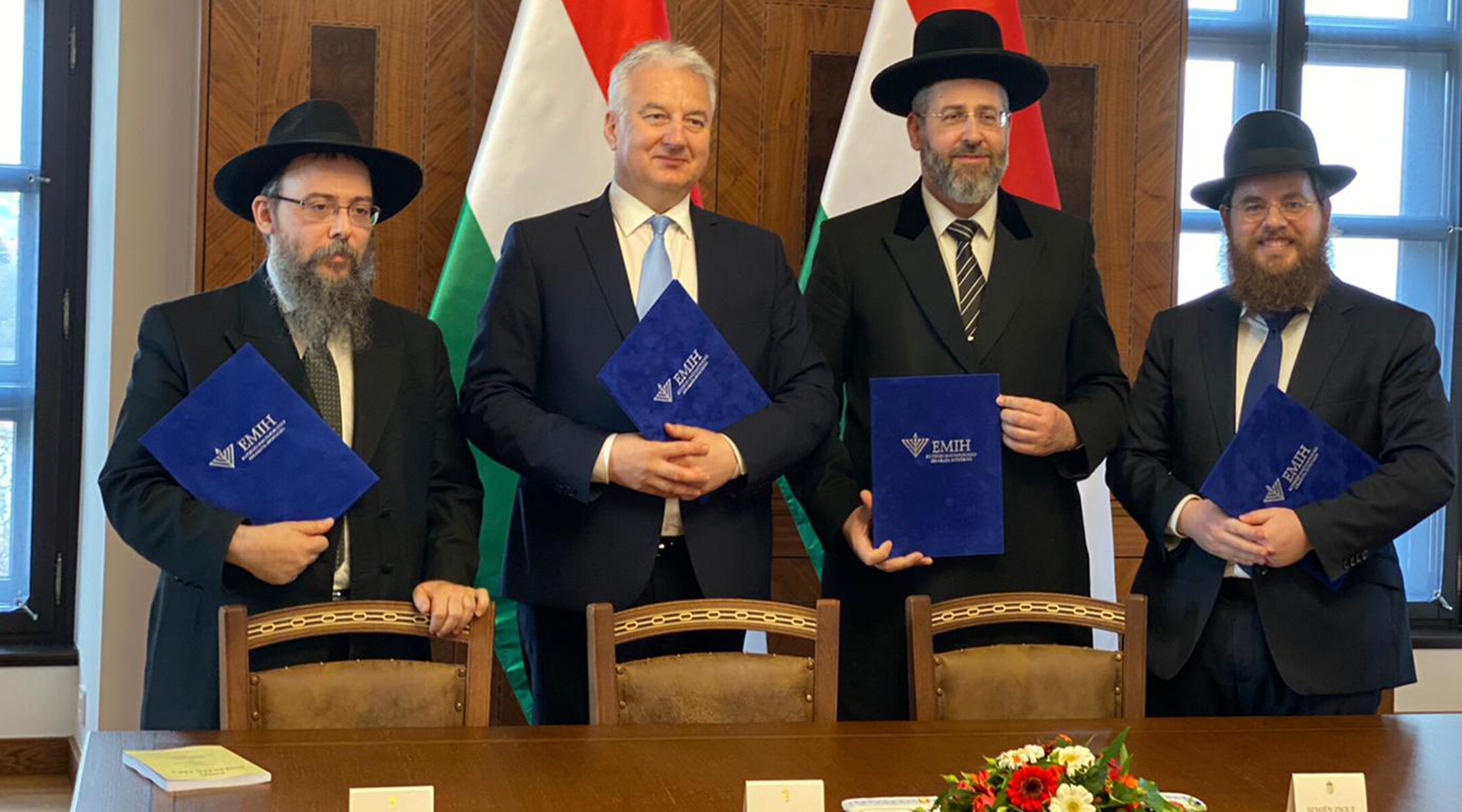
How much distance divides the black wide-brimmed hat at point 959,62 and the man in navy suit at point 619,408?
45cm

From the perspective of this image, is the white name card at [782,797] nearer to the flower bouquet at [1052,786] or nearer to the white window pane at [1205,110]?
the flower bouquet at [1052,786]

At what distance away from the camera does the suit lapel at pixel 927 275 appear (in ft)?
10.5

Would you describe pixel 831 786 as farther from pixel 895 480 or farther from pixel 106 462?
pixel 106 462

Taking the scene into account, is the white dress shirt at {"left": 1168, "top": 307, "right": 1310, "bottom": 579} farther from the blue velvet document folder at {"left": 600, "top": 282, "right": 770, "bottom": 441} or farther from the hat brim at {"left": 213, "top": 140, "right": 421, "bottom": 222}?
the hat brim at {"left": 213, "top": 140, "right": 421, "bottom": 222}

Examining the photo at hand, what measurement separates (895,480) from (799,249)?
1461mm

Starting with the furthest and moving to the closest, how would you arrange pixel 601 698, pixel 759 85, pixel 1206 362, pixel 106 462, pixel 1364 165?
pixel 1364 165 → pixel 759 85 → pixel 1206 362 → pixel 106 462 → pixel 601 698

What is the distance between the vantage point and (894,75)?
3285 millimetres

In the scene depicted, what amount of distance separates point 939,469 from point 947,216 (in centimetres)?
61

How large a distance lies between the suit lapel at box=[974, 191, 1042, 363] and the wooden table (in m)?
1.01

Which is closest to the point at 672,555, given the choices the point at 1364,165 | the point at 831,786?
the point at 831,786

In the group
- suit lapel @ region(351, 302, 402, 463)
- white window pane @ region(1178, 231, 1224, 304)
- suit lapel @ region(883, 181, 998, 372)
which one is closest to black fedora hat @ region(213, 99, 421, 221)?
suit lapel @ region(351, 302, 402, 463)

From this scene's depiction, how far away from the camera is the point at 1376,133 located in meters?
5.51

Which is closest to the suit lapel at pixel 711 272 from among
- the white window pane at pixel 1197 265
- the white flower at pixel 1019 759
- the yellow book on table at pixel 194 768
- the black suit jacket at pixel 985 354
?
the black suit jacket at pixel 985 354

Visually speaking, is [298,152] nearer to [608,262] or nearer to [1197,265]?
Result: [608,262]
